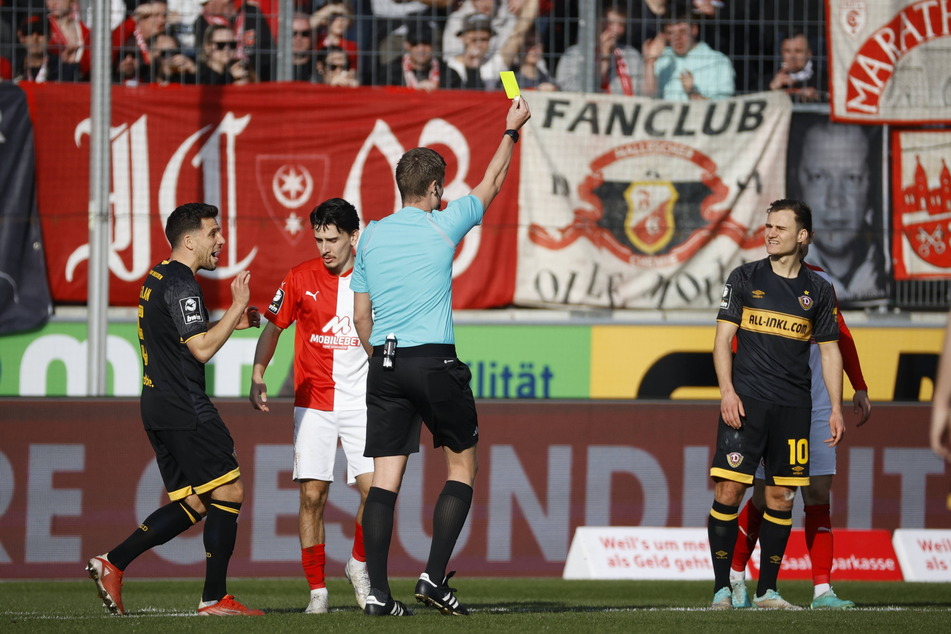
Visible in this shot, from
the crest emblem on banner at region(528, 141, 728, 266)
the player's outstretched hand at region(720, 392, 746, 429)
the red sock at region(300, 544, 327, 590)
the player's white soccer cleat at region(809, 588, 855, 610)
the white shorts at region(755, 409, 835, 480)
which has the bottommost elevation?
the player's white soccer cleat at region(809, 588, 855, 610)

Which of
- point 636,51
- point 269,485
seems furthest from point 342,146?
point 269,485

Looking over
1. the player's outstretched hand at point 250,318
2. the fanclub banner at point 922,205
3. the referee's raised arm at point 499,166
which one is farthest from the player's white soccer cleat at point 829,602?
the fanclub banner at point 922,205

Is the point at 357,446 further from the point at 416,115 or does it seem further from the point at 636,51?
the point at 636,51

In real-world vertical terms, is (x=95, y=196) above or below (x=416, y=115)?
below

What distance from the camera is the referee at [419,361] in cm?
555

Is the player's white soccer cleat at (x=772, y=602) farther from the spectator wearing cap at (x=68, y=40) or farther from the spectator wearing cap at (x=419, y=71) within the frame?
the spectator wearing cap at (x=68, y=40)

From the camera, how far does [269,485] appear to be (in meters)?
9.27

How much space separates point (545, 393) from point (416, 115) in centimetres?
295

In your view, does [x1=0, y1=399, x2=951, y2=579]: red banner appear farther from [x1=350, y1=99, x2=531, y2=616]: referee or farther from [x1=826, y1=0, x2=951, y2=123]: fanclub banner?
[x1=826, y1=0, x2=951, y2=123]: fanclub banner

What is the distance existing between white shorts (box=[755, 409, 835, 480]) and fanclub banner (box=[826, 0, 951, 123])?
19.6 feet

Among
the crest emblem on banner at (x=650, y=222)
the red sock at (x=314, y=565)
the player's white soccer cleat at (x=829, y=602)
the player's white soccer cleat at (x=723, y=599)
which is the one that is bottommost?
the player's white soccer cleat at (x=829, y=602)

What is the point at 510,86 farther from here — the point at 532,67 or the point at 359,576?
the point at 532,67

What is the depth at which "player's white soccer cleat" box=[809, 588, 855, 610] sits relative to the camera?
6688mm

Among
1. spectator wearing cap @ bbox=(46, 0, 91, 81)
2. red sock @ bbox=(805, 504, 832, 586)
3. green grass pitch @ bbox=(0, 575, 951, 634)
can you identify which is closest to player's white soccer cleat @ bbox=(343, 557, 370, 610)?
green grass pitch @ bbox=(0, 575, 951, 634)
